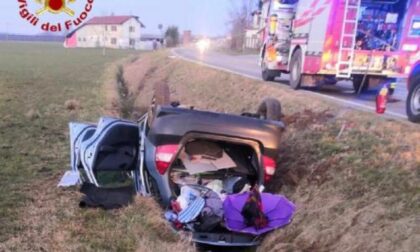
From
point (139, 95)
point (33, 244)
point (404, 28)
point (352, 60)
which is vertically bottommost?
point (139, 95)

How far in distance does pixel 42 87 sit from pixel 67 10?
416 inches

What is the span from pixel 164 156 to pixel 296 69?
30.7 feet

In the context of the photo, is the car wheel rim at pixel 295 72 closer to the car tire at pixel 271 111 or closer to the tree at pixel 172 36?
the car tire at pixel 271 111

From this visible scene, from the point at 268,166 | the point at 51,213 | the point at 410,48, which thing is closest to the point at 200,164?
the point at 268,166

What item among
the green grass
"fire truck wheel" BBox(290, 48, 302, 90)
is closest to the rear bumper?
the green grass

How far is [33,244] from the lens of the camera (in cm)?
522

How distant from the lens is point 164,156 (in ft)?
21.1

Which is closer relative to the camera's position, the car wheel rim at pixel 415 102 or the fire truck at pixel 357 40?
the car wheel rim at pixel 415 102

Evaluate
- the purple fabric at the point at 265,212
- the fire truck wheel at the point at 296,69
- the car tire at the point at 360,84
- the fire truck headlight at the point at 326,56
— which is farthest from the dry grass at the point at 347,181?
the car tire at the point at 360,84

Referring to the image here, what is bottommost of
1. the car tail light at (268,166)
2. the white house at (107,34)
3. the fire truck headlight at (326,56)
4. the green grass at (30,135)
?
the white house at (107,34)

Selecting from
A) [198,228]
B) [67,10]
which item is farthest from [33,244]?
[67,10]

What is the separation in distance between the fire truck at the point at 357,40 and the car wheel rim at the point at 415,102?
3962 mm

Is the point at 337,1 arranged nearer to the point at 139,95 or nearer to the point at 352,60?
the point at 352,60

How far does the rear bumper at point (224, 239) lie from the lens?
237 inches
